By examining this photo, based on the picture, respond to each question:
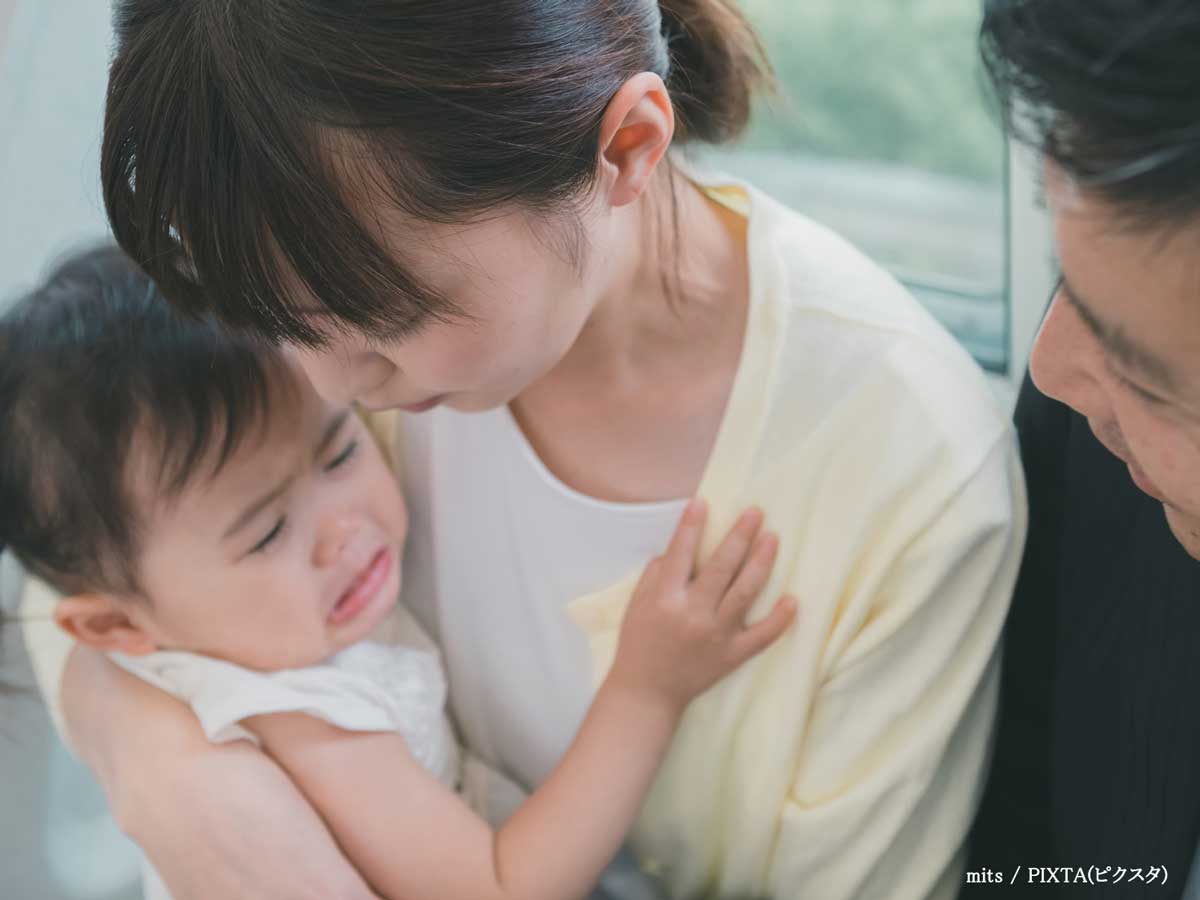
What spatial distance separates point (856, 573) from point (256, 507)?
0.48 metres

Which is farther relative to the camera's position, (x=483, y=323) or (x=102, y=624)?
(x=102, y=624)

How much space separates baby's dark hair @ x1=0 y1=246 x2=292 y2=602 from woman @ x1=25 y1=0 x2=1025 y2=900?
A: 5.9 inches

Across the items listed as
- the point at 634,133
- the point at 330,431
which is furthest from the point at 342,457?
the point at 634,133

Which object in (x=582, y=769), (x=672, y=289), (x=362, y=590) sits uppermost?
(x=672, y=289)

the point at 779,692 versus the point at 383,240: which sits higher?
the point at 383,240

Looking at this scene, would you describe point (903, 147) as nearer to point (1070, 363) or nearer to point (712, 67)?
point (712, 67)

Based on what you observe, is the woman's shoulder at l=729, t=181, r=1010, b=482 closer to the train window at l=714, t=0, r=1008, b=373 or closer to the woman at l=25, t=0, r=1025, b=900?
the woman at l=25, t=0, r=1025, b=900

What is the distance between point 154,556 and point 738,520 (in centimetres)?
47

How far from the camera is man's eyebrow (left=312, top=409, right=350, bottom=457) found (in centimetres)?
98

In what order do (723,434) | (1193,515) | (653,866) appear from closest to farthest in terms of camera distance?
(1193,515) < (723,434) < (653,866)

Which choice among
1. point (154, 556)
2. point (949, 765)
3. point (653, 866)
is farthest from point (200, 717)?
point (949, 765)

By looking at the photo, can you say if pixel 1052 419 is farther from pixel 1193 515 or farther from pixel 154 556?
pixel 154 556

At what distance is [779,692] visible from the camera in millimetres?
929

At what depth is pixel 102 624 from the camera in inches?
38.4
